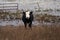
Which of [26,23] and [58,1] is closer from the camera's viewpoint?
[26,23]

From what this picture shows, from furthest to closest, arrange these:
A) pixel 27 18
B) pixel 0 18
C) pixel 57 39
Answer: pixel 0 18 < pixel 27 18 < pixel 57 39

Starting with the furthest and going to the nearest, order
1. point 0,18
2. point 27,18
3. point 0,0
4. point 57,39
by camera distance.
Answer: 1. point 0,0
2. point 0,18
3. point 27,18
4. point 57,39

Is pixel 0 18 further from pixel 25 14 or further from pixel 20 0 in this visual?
pixel 20 0

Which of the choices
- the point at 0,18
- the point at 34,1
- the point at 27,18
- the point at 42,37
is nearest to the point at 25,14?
the point at 27,18

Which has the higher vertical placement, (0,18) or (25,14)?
(25,14)

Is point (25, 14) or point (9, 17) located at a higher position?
point (25, 14)

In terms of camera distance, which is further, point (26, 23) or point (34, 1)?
point (34, 1)

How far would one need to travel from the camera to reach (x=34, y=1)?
82.7ft

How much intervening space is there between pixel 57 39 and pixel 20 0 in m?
19.7

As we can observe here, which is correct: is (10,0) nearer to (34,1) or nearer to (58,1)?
(34,1)

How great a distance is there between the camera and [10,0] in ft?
82.8

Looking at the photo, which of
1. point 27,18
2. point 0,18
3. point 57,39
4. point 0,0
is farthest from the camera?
point 0,0

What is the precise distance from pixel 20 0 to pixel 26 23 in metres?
16.8

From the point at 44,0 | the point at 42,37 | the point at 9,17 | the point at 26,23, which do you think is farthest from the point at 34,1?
the point at 42,37
